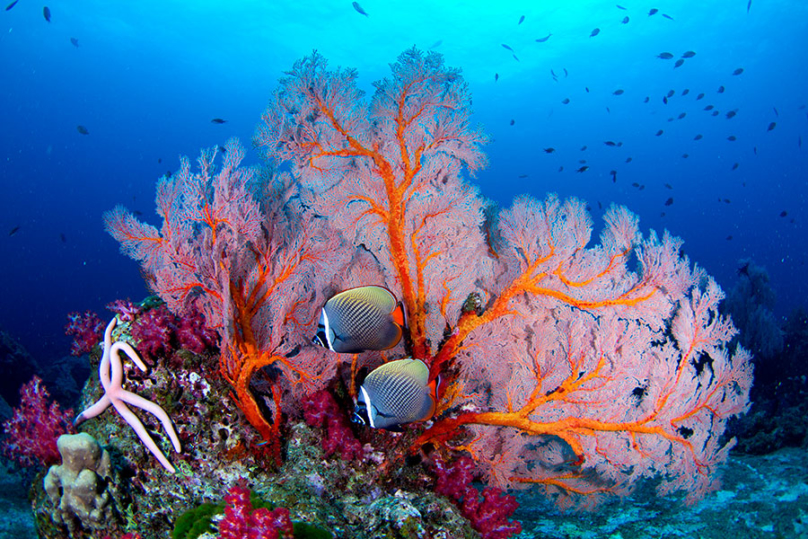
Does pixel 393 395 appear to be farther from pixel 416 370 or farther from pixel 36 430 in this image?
pixel 36 430

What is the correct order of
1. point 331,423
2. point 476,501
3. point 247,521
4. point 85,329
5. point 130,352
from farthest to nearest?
point 85,329 → point 331,423 → point 476,501 → point 130,352 → point 247,521

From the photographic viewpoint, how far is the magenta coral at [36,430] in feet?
10.5

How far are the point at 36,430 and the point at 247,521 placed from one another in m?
2.48

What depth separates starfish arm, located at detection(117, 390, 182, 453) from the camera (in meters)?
2.87

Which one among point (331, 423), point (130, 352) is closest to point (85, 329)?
point (130, 352)

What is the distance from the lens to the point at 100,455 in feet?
8.74

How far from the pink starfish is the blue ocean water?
1284 centimetres

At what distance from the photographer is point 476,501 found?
3.32 meters

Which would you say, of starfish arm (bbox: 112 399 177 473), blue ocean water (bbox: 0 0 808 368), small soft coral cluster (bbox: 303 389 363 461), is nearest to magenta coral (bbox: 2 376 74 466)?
starfish arm (bbox: 112 399 177 473)

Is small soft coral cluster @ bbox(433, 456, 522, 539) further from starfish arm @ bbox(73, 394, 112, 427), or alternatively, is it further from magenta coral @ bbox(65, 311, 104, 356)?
magenta coral @ bbox(65, 311, 104, 356)

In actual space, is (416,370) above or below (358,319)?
below

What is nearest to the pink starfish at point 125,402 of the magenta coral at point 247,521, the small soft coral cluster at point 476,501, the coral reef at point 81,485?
the coral reef at point 81,485

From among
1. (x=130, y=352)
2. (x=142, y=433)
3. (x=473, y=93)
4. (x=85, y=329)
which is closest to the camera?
(x=142, y=433)

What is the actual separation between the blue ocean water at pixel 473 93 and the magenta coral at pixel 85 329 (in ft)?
39.0
